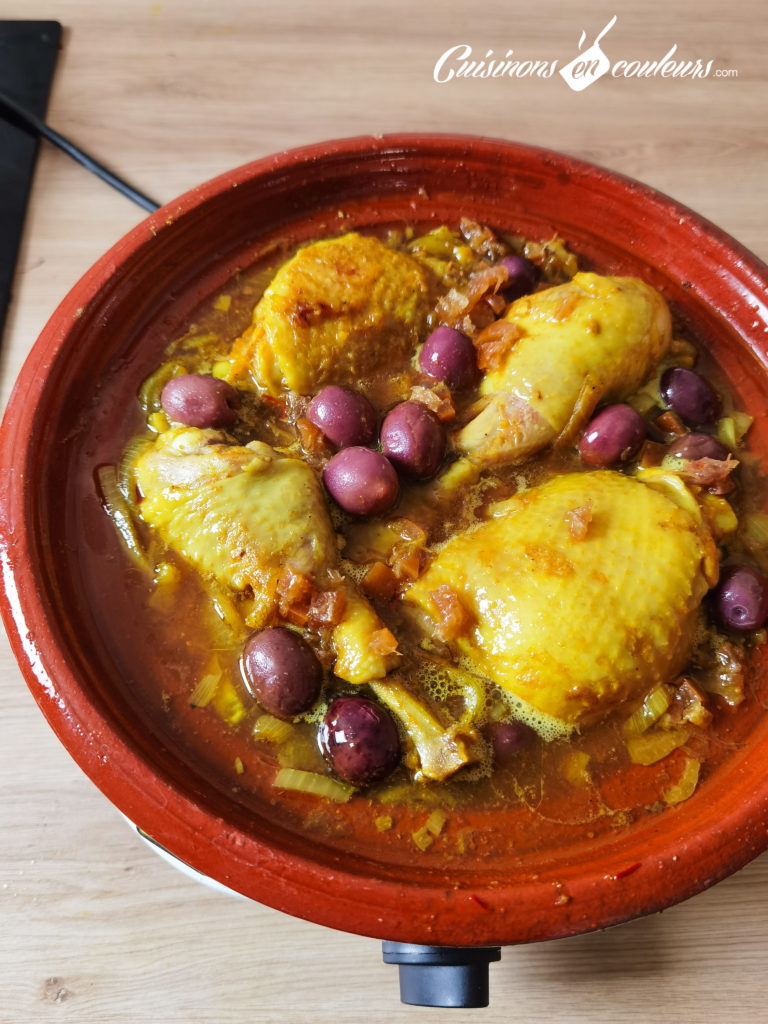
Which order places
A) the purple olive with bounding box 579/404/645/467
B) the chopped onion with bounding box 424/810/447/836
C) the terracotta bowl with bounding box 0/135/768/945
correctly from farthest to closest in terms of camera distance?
the purple olive with bounding box 579/404/645/467 < the chopped onion with bounding box 424/810/447/836 < the terracotta bowl with bounding box 0/135/768/945

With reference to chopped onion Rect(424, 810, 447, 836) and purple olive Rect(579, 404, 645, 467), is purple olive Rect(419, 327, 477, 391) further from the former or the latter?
chopped onion Rect(424, 810, 447, 836)

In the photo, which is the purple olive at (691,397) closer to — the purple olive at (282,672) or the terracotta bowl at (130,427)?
the terracotta bowl at (130,427)

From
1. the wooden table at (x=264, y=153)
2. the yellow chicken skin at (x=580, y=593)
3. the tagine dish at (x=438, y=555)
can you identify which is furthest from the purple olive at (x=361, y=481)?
the wooden table at (x=264, y=153)

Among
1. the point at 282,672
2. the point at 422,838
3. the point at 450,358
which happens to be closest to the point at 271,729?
the point at 282,672

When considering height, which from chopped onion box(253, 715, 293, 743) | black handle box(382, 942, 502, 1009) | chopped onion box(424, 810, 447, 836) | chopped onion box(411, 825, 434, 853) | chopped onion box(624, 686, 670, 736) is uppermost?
chopped onion box(624, 686, 670, 736)

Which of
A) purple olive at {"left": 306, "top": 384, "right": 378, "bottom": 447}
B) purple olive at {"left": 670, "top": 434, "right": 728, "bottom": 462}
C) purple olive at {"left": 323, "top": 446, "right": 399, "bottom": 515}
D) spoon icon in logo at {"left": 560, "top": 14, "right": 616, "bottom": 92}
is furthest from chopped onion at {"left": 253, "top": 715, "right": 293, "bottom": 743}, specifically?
spoon icon in logo at {"left": 560, "top": 14, "right": 616, "bottom": 92}

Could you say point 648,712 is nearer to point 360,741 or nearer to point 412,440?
point 360,741

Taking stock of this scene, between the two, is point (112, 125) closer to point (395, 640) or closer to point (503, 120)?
point (503, 120)

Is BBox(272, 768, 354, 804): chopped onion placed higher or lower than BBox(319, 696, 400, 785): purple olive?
lower
